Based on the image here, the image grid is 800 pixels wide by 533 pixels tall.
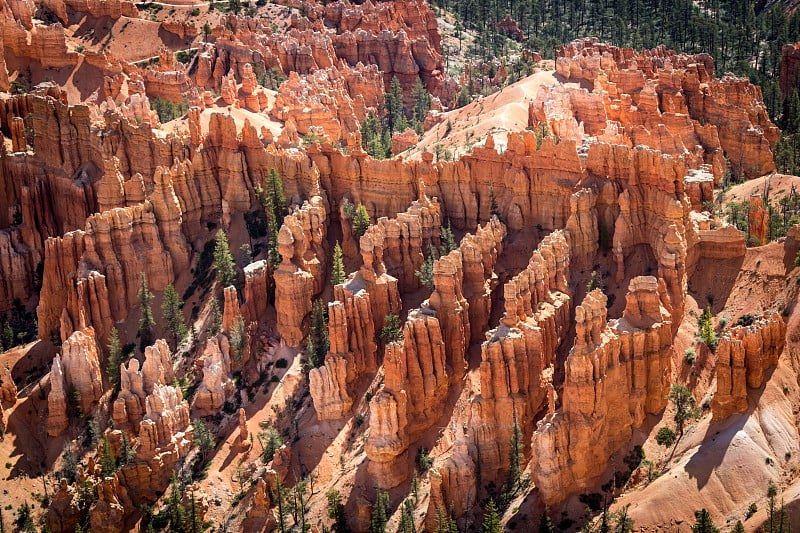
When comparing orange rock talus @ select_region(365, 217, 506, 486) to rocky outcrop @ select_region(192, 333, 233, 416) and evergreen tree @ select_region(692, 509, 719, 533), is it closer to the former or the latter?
rocky outcrop @ select_region(192, 333, 233, 416)

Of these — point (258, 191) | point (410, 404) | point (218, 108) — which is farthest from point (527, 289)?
point (218, 108)

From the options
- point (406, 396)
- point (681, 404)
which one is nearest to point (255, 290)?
point (406, 396)

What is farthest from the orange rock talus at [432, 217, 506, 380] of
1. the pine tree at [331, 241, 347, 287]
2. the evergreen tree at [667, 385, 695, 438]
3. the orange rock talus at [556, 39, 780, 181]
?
the orange rock talus at [556, 39, 780, 181]

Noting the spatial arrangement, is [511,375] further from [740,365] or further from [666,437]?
[740,365]

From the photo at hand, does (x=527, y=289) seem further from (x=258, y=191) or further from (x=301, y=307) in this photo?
(x=258, y=191)

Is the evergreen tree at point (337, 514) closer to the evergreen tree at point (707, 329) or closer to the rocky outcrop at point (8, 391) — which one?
the evergreen tree at point (707, 329)
